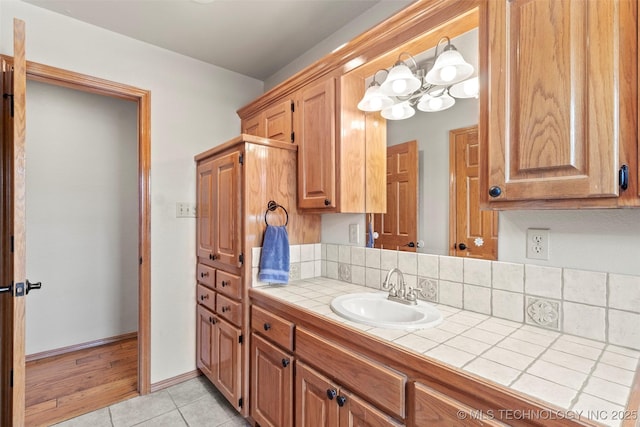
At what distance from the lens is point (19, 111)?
1.31 m

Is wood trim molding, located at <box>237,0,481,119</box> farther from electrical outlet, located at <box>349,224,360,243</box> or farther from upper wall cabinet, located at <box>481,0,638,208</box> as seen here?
electrical outlet, located at <box>349,224,360,243</box>

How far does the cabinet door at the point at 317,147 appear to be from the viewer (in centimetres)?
175

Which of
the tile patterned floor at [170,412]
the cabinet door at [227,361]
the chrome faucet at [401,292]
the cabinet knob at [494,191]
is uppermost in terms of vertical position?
the cabinet knob at [494,191]

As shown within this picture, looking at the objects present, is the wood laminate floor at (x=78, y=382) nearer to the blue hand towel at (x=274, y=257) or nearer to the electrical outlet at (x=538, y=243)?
the blue hand towel at (x=274, y=257)

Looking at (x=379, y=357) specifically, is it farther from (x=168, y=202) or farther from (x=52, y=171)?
(x=52, y=171)

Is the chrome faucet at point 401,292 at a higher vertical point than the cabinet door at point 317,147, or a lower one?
lower

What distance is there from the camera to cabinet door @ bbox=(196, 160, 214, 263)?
7.22 feet

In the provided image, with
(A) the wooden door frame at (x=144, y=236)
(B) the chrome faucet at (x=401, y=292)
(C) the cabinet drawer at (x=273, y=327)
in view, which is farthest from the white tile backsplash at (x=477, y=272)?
(A) the wooden door frame at (x=144, y=236)

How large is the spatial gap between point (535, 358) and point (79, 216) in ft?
11.6

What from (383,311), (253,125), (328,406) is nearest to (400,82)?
(383,311)

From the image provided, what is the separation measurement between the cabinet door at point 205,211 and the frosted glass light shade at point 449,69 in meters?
1.55

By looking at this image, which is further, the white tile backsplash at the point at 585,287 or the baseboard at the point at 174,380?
the baseboard at the point at 174,380

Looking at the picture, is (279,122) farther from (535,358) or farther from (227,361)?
(535,358)

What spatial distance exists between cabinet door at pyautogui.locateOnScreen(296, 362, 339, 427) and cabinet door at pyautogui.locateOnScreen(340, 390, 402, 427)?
0.05m
